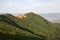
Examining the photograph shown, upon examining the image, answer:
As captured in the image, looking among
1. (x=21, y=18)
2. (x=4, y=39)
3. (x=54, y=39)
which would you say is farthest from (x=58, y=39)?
(x=4, y=39)

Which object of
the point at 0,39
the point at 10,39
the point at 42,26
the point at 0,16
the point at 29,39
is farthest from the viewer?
the point at 42,26

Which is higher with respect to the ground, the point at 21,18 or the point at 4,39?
the point at 21,18

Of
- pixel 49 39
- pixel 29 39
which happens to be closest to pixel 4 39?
pixel 29 39

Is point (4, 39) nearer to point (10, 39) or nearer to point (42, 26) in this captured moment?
point (10, 39)

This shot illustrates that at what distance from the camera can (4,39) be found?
9300cm

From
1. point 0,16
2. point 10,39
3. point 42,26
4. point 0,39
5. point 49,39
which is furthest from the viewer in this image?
point 42,26

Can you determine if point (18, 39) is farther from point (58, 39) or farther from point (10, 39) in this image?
point (58, 39)

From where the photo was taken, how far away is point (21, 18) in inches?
7559

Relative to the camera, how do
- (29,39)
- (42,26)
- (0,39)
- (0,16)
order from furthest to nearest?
(42,26), (0,16), (29,39), (0,39)

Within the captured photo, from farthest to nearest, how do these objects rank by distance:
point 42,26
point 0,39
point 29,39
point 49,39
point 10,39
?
point 42,26 < point 49,39 < point 29,39 < point 10,39 < point 0,39

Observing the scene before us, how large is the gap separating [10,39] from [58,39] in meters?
64.8

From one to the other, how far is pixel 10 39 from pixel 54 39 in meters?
60.4

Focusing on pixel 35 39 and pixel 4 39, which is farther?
pixel 35 39

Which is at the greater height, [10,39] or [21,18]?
[21,18]
